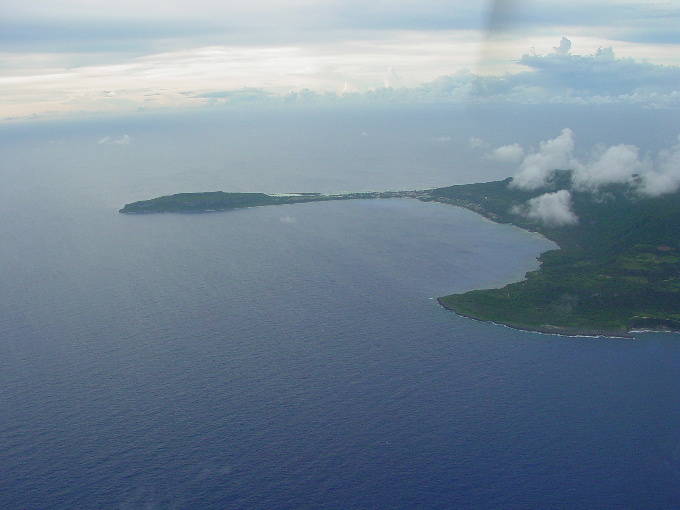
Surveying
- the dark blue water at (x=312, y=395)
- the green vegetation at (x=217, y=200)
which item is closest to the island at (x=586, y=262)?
the green vegetation at (x=217, y=200)

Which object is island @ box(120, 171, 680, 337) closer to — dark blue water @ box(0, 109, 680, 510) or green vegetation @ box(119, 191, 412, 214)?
green vegetation @ box(119, 191, 412, 214)

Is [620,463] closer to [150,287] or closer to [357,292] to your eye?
[357,292]

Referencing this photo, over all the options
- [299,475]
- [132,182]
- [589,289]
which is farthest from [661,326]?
[132,182]

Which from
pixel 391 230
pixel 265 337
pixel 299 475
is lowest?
pixel 299 475

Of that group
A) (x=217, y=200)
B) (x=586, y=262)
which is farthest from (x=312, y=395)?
(x=217, y=200)

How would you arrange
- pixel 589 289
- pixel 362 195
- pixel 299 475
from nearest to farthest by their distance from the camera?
pixel 299 475, pixel 589 289, pixel 362 195

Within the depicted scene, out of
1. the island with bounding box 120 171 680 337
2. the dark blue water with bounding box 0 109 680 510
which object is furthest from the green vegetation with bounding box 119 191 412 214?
the dark blue water with bounding box 0 109 680 510

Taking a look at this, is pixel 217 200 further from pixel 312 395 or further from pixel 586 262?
pixel 312 395
